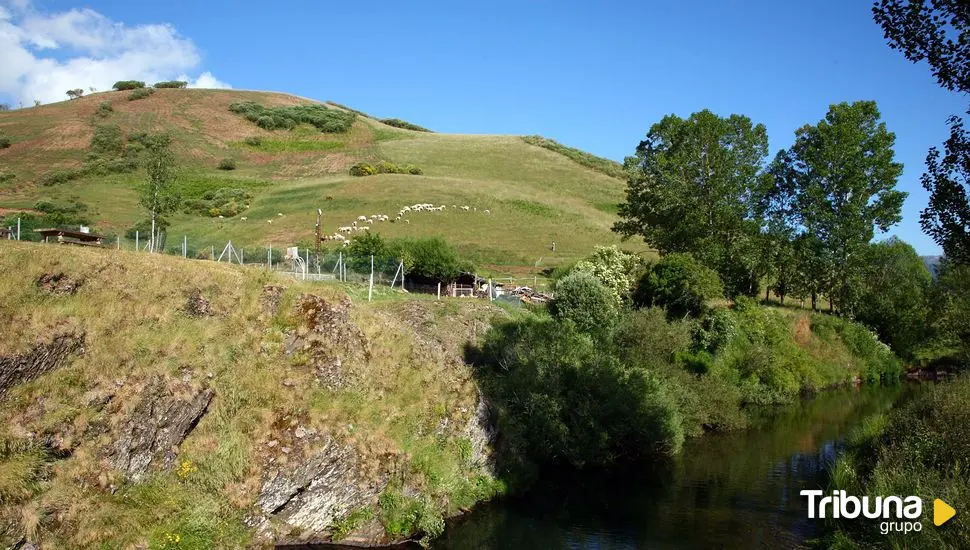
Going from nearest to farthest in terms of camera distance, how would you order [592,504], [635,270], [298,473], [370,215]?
1. [298,473]
2. [592,504]
3. [635,270]
4. [370,215]

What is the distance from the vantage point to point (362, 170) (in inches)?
3952

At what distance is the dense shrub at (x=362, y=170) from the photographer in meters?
100

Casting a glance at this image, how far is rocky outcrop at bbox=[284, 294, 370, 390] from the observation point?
933 inches

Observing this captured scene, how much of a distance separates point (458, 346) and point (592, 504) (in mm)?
10813

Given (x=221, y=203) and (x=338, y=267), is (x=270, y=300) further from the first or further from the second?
(x=221, y=203)

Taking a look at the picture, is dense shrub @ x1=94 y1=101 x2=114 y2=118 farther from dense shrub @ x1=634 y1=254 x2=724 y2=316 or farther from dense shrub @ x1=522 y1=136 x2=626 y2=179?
dense shrub @ x1=634 y1=254 x2=724 y2=316

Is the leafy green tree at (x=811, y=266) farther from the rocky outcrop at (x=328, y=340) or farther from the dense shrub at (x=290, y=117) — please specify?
the dense shrub at (x=290, y=117)

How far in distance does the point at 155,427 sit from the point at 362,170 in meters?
84.0

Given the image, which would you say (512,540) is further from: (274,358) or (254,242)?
(254,242)

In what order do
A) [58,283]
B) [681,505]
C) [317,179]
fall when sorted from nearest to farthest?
[58,283], [681,505], [317,179]

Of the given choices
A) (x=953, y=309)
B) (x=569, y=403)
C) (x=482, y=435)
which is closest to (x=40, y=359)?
(x=482, y=435)

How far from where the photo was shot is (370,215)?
77.9 meters

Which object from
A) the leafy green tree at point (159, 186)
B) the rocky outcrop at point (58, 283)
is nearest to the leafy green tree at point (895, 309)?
the leafy green tree at point (159, 186)

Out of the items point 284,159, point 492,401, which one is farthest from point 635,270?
point 284,159
